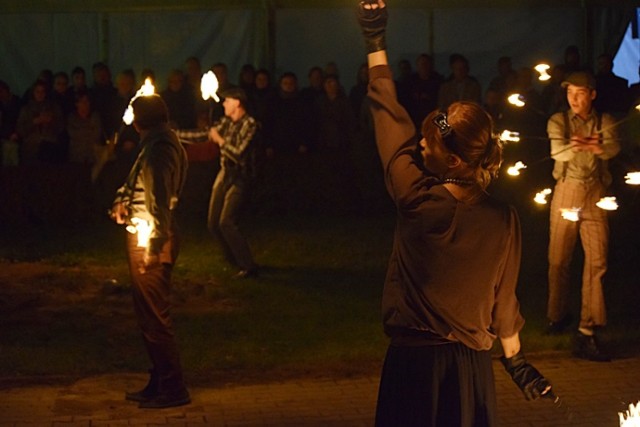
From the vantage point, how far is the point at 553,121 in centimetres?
954

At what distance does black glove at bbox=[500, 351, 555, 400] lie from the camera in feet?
15.6

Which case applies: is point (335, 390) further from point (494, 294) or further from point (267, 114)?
point (267, 114)

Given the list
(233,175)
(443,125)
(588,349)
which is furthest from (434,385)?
(233,175)

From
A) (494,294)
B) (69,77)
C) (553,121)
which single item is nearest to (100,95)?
(69,77)

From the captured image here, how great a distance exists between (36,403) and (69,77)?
1215cm

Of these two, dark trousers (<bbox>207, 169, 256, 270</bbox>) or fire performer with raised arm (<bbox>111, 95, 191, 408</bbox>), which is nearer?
fire performer with raised arm (<bbox>111, 95, 191, 408</bbox>)

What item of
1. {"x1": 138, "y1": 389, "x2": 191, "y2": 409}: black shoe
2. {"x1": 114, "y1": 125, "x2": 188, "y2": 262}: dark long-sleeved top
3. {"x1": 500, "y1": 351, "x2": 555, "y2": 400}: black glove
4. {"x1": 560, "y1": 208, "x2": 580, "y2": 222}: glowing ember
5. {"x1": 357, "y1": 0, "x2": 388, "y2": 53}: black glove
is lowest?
{"x1": 138, "y1": 389, "x2": 191, "y2": 409}: black shoe

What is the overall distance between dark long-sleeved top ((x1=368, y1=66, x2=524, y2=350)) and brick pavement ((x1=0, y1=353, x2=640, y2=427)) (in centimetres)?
322

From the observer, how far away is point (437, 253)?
452 cm

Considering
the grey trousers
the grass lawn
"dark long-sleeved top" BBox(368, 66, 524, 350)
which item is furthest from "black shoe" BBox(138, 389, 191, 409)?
"dark long-sleeved top" BBox(368, 66, 524, 350)

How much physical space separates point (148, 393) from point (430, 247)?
4.12 m

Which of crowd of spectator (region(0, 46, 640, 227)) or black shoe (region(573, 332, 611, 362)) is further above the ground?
crowd of spectator (region(0, 46, 640, 227))

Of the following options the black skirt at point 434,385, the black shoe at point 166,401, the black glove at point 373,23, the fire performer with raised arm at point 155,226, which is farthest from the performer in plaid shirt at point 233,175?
the black skirt at point 434,385

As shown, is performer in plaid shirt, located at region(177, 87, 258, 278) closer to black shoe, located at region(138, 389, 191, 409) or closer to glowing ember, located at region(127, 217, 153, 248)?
glowing ember, located at region(127, 217, 153, 248)
